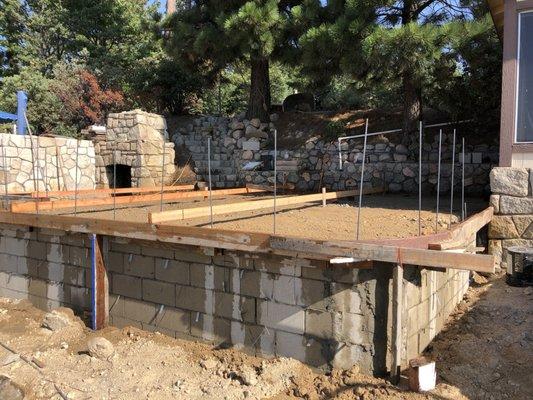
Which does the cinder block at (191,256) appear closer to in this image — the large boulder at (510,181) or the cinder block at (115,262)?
the cinder block at (115,262)

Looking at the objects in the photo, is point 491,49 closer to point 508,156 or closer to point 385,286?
point 508,156

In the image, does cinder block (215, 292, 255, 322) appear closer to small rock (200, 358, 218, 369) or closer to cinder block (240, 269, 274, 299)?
cinder block (240, 269, 274, 299)

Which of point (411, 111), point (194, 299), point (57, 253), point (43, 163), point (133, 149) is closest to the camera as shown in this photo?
point (194, 299)

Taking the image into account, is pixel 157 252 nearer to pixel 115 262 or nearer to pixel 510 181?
pixel 115 262

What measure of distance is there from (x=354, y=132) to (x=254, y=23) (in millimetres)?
3303

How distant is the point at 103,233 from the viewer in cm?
570

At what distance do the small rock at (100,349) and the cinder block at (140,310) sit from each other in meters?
0.62

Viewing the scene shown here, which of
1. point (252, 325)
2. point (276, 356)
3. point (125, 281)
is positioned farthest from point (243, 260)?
point (125, 281)

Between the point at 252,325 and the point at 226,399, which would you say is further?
the point at 252,325

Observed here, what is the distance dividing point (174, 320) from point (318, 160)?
20.7 feet

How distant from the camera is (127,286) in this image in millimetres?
5938

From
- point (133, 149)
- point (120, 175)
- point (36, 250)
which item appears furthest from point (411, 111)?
point (36, 250)

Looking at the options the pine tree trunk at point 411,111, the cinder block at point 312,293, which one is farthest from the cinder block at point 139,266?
the pine tree trunk at point 411,111

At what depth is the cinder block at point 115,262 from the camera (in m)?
5.98
